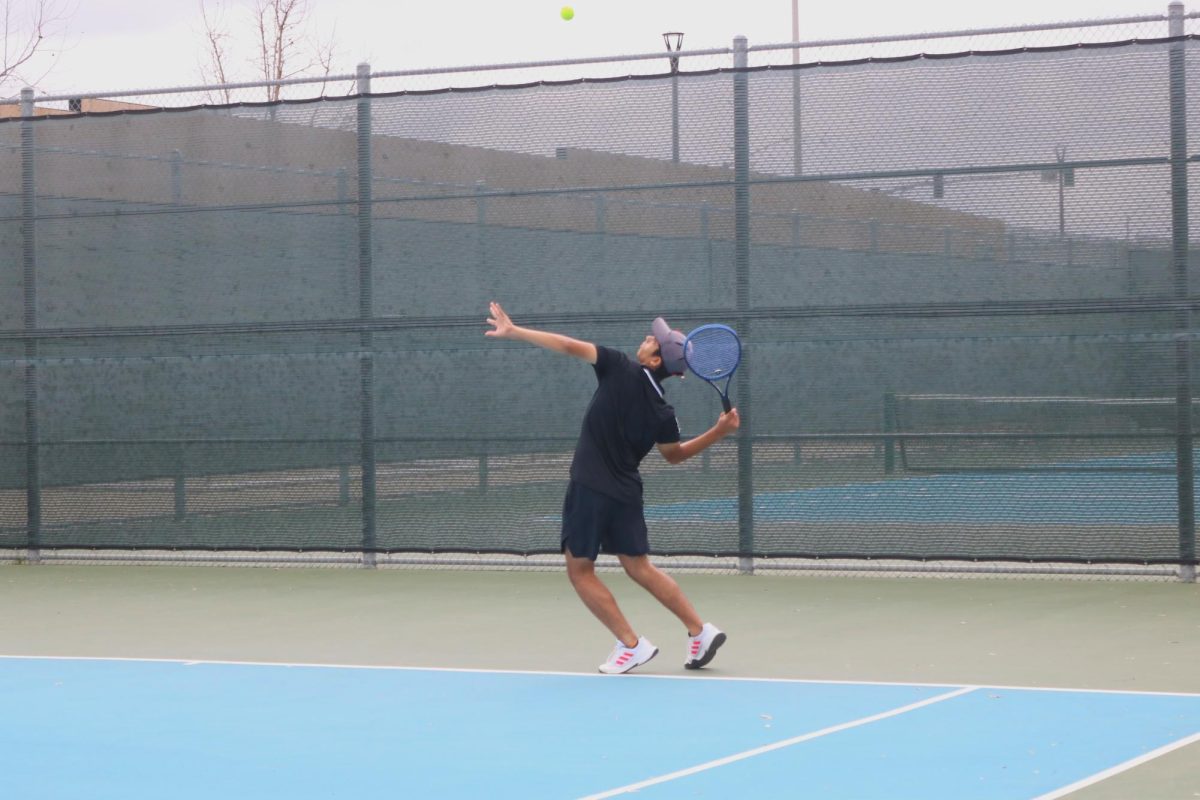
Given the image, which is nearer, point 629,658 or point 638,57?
point 629,658

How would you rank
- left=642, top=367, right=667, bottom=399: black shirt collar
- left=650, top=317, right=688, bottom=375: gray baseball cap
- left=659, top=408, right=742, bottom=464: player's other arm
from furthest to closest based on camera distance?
1. left=642, top=367, right=667, bottom=399: black shirt collar
2. left=650, top=317, right=688, bottom=375: gray baseball cap
3. left=659, top=408, right=742, bottom=464: player's other arm

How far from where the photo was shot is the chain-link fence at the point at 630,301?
9.90 metres

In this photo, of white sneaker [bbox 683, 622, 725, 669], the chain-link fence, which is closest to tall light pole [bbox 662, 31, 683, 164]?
the chain-link fence

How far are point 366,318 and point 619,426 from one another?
4.10 metres

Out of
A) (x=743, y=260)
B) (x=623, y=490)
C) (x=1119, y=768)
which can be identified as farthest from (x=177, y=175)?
(x=1119, y=768)

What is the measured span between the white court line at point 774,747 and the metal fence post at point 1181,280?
334 cm

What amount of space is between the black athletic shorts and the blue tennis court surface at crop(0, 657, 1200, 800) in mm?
527

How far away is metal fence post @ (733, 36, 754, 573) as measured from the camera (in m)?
10.6

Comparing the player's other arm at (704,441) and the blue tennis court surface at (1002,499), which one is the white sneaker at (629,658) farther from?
the blue tennis court surface at (1002,499)

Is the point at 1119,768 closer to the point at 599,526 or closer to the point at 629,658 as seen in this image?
the point at 629,658

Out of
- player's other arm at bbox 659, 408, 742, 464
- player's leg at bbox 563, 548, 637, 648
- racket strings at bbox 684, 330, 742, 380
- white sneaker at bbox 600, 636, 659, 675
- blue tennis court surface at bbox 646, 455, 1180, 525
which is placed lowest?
white sneaker at bbox 600, 636, 659, 675

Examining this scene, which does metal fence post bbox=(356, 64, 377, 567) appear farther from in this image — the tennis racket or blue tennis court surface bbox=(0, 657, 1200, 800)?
the tennis racket

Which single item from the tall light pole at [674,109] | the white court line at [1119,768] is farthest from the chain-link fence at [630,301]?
the white court line at [1119,768]

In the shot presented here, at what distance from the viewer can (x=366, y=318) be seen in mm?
11281
